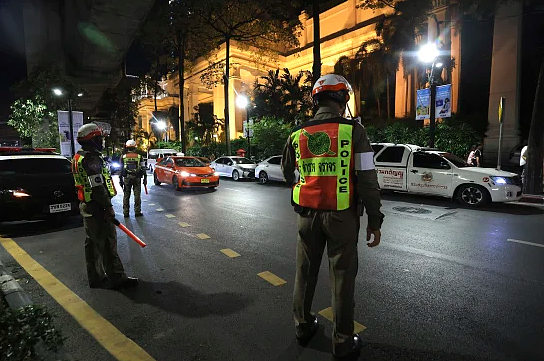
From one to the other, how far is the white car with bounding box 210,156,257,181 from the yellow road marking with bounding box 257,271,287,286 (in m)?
13.4

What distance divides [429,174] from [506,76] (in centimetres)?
1167

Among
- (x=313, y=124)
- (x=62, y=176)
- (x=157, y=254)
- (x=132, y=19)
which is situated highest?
(x=132, y=19)

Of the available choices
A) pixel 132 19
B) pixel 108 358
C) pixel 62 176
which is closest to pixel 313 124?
pixel 108 358

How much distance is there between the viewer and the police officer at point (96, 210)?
13.2 ft

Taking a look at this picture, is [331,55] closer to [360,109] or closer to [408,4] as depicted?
[360,109]

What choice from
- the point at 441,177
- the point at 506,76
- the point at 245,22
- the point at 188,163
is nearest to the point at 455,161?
the point at 441,177

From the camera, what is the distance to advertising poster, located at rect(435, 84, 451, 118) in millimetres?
13555

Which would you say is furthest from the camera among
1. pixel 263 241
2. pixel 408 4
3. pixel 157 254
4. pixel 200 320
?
pixel 408 4

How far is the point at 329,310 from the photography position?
11.3 ft

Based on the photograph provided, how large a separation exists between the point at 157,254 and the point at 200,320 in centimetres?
246

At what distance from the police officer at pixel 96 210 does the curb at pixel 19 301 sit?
2.54ft

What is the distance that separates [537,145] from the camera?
11203 millimetres

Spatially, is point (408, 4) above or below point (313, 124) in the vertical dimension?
above

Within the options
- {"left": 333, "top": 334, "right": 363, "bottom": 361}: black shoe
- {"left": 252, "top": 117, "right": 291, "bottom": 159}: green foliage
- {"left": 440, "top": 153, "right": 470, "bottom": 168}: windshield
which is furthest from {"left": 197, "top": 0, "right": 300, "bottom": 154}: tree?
{"left": 333, "top": 334, "right": 363, "bottom": 361}: black shoe
